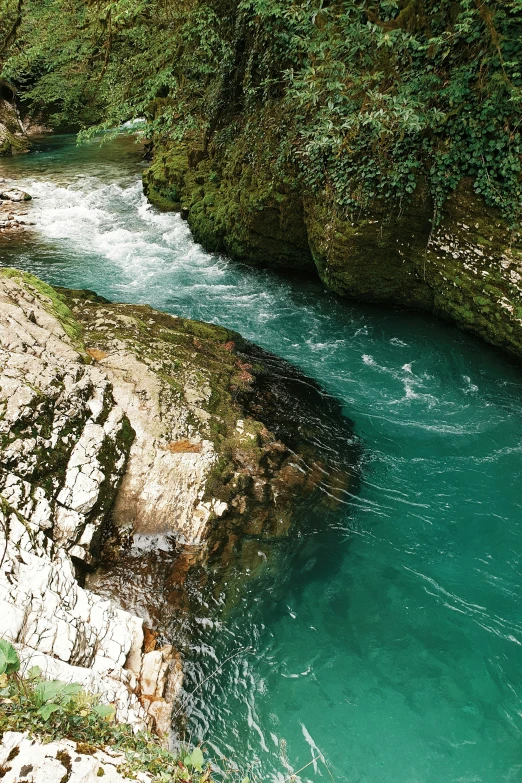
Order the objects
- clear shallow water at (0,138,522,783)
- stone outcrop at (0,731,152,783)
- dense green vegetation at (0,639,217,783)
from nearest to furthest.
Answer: stone outcrop at (0,731,152,783) → dense green vegetation at (0,639,217,783) → clear shallow water at (0,138,522,783)

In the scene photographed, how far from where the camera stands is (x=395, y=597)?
502 centimetres

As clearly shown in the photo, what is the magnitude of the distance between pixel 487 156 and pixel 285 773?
25.8 feet

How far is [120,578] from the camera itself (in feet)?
15.3

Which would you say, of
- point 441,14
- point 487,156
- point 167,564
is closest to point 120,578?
point 167,564

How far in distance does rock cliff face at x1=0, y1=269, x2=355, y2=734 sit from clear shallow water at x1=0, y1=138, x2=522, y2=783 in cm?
56

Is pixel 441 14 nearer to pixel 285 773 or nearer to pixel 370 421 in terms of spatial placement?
pixel 370 421

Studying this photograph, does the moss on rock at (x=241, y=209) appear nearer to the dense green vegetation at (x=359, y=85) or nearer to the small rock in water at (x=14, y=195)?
the dense green vegetation at (x=359, y=85)

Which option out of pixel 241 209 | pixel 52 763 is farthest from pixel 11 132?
pixel 52 763

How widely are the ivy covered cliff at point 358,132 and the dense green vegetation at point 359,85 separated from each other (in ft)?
0.10

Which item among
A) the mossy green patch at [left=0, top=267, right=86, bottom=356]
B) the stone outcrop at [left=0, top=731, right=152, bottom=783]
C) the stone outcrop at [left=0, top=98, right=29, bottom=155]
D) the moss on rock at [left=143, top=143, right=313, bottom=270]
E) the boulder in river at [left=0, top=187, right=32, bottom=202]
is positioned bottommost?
the stone outcrop at [left=0, top=731, right=152, bottom=783]

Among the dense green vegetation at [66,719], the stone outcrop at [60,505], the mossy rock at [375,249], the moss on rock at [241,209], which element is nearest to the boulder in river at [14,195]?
the moss on rock at [241,209]

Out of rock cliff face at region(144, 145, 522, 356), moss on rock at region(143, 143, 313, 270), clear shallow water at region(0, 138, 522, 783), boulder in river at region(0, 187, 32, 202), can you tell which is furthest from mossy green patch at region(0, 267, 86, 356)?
boulder in river at region(0, 187, 32, 202)

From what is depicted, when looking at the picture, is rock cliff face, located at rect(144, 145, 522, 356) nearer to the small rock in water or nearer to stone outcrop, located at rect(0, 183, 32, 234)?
stone outcrop, located at rect(0, 183, 32, 234)

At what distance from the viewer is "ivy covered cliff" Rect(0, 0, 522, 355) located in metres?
7.06
